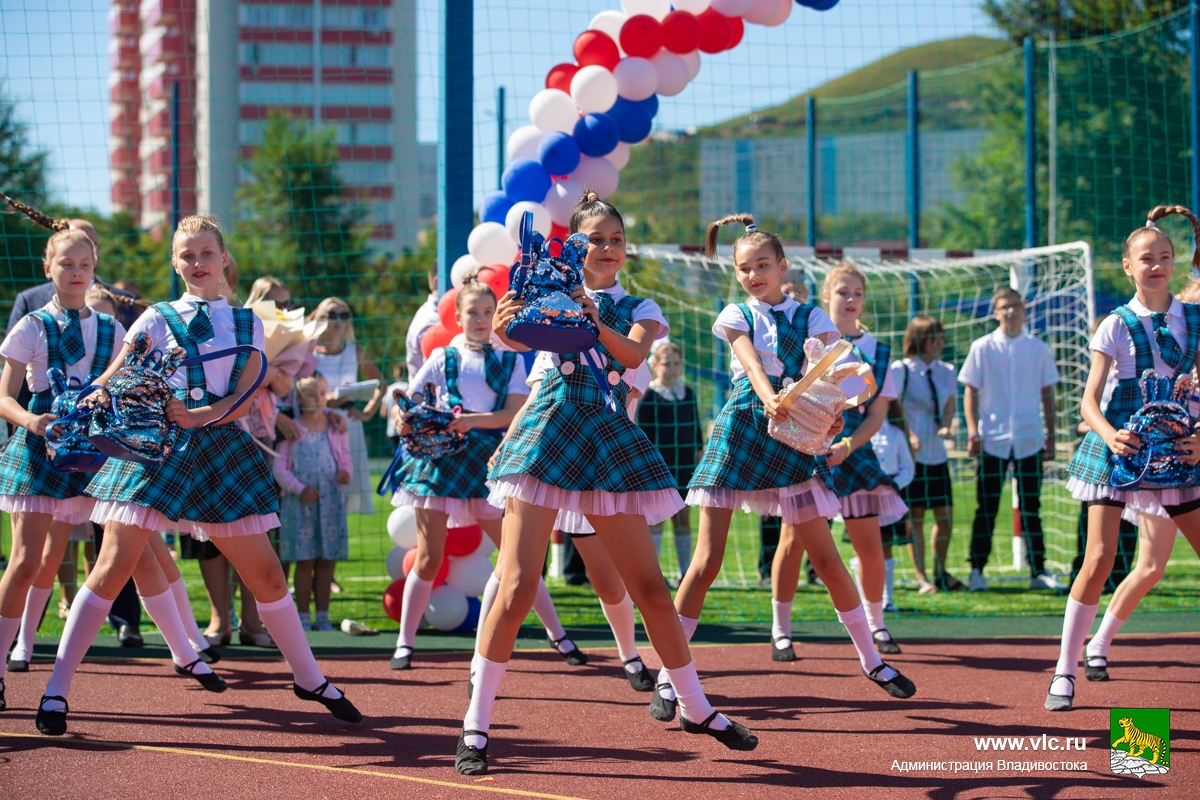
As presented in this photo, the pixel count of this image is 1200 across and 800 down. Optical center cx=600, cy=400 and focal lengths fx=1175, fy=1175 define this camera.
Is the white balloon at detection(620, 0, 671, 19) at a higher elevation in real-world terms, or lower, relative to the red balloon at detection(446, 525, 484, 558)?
higher

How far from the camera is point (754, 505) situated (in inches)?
175

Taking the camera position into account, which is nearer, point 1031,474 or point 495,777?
point 495,777

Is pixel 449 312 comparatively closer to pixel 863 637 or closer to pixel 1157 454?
pixel 863 637

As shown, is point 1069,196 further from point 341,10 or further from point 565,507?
point 341,10

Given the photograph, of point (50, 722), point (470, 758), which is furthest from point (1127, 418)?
point (50, 722)

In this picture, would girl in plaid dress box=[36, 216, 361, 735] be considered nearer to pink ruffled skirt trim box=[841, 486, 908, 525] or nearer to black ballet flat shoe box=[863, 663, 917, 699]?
black ballet flat shoe box=[863, 663, 917, 699]

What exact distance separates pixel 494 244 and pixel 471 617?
1.96 meters

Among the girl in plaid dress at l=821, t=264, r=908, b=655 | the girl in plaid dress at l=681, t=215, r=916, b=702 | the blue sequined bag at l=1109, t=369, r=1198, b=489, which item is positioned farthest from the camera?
the girl in plaid dress at l=821, t=264, r=908, b=655

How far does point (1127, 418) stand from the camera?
4.35m

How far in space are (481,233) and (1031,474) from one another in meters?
4.18

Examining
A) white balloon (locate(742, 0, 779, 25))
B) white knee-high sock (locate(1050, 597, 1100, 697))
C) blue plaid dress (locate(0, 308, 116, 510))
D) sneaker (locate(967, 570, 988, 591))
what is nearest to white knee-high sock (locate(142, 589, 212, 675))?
blue plaid dress (locate(0, 308, 116, 510))

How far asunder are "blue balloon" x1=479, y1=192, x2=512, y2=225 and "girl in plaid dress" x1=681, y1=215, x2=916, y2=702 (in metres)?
1.94

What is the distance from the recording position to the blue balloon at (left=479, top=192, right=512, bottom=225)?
20.4 ft

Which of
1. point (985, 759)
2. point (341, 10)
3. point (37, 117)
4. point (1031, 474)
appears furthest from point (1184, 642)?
point (341, 10)
